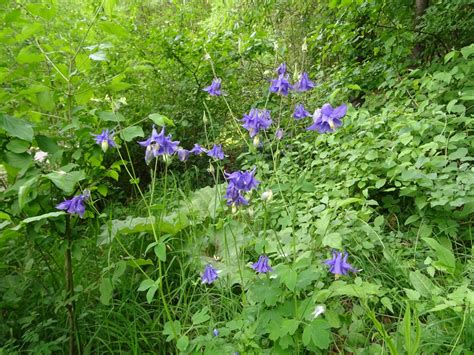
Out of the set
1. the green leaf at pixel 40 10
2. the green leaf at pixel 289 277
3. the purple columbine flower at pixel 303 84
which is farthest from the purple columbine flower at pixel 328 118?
the green leaf at pixel 40 10

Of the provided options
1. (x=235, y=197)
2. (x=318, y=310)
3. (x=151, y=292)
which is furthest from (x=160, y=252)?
(x=318, y=310)

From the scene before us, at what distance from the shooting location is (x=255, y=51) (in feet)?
12.8

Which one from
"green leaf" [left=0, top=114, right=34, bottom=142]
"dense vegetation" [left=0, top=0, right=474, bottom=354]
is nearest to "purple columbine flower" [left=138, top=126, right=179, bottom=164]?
"dense vegetation" [left=0, top=0, right=474, bottom=354]

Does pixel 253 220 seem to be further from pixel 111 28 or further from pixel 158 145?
pixel 111 28

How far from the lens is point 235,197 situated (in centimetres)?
138

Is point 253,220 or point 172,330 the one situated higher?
point 172,330

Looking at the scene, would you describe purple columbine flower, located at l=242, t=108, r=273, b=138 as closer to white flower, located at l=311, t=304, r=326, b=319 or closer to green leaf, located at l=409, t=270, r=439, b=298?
white flower, located at l=311, t=304, r=326, b=319

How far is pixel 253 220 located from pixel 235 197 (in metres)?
0.78

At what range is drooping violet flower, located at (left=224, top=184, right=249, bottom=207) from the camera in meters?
1.35

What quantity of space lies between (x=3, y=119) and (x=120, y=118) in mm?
417

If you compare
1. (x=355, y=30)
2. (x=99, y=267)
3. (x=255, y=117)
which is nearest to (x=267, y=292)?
(x=255, y=117)

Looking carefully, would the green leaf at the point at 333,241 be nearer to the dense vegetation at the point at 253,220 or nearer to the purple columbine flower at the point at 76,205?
the dense vegetation at the point at 253,220

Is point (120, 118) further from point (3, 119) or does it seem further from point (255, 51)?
point (255, 51)

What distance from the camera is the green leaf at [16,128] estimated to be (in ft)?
4.38
